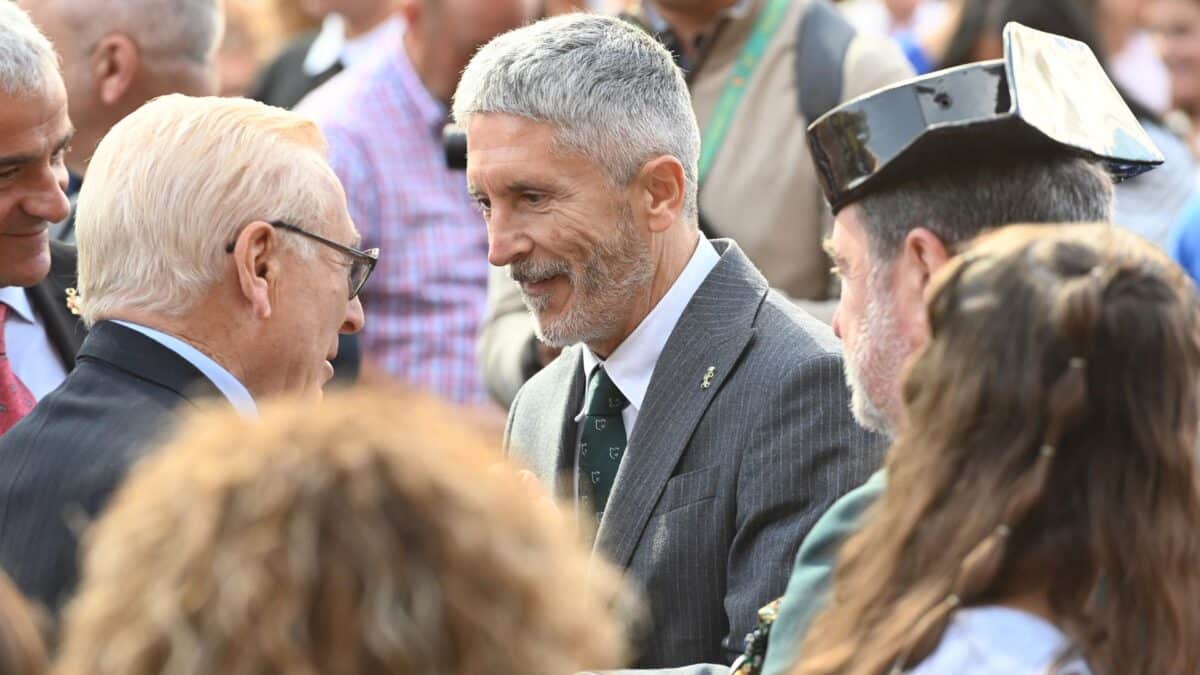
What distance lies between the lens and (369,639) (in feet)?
5.23

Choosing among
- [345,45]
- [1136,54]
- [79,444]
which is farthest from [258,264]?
[1136,54]

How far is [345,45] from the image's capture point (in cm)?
791

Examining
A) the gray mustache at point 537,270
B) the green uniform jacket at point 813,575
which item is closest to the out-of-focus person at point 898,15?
the gray mustache at point 537,270

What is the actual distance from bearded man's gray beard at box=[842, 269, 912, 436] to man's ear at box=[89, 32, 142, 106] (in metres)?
3.27

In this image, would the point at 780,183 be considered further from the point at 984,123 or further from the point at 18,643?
the point at 18,643

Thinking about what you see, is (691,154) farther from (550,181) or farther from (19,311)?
(19,311)

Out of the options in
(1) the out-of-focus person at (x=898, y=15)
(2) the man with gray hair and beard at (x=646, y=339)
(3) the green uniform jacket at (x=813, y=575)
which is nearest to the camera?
(3) the green uniform jacket at (x=813, y=575)

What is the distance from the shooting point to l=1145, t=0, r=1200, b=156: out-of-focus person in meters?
6.99

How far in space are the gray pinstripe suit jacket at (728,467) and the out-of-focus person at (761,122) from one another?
49.2 inches

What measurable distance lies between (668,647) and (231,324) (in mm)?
1001

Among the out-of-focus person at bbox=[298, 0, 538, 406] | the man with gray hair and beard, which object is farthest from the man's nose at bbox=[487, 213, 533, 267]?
the out-of-focus person at bbox=[298, 0, 538, 406]

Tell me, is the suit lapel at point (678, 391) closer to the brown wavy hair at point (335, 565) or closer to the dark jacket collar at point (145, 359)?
the dark jacket collar at point (145, 359)

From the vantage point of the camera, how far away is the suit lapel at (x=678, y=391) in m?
3.50

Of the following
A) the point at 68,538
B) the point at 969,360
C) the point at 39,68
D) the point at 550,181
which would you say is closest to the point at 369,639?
the point at 969,360
